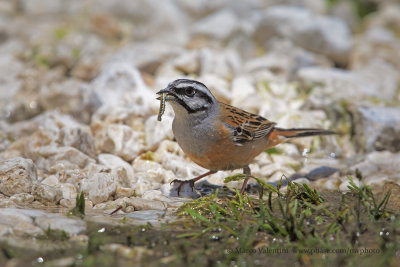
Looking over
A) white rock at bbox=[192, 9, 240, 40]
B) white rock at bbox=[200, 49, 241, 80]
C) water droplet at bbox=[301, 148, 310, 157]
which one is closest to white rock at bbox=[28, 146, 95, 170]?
water droplet at bbox=[301, 148, 310, 157]

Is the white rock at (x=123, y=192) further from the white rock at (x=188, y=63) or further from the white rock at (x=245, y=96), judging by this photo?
the white rock at (x=188, y=63)

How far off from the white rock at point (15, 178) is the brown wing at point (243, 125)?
219 cm

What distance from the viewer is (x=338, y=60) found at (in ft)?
31.8

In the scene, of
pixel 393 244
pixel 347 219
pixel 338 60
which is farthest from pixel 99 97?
pixel 338 60

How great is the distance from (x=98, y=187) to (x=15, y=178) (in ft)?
2.61

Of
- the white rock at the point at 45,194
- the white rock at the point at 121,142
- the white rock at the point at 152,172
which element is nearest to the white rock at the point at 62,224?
the white rock at the point at 45,194

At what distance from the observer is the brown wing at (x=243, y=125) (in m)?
5.02

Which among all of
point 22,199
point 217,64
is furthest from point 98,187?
point 217,64

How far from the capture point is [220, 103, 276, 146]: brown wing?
16.5 feet

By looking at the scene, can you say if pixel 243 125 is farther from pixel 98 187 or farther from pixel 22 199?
pixel 22 199

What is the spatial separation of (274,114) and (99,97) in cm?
280

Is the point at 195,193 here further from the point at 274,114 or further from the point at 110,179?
the point at 274,114

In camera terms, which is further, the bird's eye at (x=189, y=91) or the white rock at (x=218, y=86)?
the white rock at (x=218, y=86)

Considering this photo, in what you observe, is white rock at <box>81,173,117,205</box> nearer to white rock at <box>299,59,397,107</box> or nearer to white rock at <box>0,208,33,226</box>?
white rock at <box>0,208,33,226</box>
